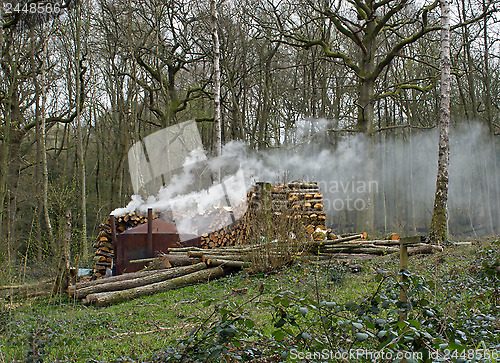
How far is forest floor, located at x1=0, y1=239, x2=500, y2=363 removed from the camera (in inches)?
142

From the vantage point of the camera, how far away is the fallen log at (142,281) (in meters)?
7.55

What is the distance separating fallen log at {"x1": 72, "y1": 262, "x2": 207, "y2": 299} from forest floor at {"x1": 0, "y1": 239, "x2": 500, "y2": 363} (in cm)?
48

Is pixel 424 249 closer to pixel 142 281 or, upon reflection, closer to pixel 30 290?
pixel 142 281

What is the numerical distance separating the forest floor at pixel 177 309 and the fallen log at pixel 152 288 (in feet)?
0.64

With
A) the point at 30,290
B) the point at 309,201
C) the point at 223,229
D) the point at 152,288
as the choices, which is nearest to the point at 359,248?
the point at 309,201

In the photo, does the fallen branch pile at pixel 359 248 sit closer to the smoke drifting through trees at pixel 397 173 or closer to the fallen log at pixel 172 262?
the fallen log at pixel 172 262

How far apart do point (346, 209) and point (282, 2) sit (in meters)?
12.1

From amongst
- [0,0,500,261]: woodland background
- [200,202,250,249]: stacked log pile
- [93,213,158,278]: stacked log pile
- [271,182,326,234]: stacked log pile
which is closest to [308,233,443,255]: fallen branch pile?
[271,182,326,234]: stacked log pile

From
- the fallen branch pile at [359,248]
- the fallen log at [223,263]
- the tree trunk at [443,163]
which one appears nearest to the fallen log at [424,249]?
the fallen branch pile at [359,248]

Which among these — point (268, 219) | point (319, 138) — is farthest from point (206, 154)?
point (268, 219)

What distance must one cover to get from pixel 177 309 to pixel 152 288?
192 centimetres

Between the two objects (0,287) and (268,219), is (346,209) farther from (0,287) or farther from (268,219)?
(0,287)

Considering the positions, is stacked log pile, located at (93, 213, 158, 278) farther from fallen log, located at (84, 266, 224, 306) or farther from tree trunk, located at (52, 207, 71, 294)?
fallen log, located at (84, 266, 224, 306)

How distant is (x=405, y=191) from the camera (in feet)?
84.6
